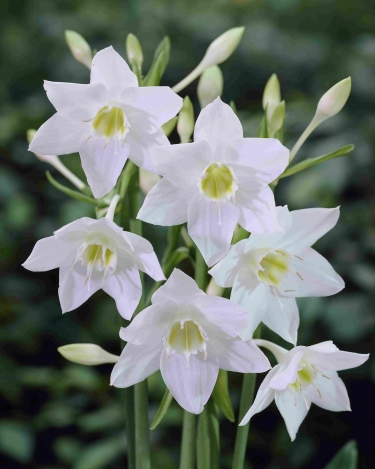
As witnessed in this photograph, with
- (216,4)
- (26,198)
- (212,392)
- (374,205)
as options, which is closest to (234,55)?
(216,4)

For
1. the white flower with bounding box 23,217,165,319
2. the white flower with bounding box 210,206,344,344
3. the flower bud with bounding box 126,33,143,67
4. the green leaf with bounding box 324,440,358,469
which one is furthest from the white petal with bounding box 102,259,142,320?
the green leaf with bounding box 324,440,358,469

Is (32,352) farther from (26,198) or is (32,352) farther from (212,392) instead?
(212,392)

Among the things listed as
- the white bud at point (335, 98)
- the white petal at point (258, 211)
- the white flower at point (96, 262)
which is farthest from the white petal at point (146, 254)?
the white bud at point (335, 98)

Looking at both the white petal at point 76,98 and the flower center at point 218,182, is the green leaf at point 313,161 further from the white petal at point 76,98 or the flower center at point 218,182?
the white petal at point 76,98

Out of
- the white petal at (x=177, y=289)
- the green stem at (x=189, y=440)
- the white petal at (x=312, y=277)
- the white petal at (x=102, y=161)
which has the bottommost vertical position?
the green stem at (x=189, y=440)

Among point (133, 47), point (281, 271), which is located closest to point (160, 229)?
point (133, 47)

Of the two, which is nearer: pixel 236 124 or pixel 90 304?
pixel 236 124

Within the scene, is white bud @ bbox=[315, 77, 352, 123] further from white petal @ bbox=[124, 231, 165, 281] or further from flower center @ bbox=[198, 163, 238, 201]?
white petal @ bbox=[124, 231, 165, 281]
